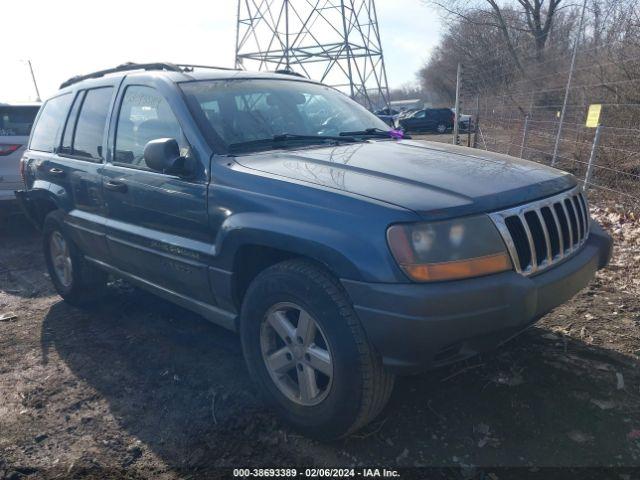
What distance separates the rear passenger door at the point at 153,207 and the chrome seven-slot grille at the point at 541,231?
1557 millimetres

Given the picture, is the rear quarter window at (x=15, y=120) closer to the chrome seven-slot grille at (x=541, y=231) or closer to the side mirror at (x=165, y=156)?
the side mirror at (x=165, y=156)

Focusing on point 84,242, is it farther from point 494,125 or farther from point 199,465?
point 494,125

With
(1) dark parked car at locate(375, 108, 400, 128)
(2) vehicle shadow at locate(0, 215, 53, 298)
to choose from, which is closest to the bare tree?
(1) dark parked car at locate(375, 108, 400, 128)

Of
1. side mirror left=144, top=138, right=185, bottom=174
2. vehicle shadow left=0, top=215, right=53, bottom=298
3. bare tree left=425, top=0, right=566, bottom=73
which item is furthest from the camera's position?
bare tree left=425, top=0, right=566, bottom=73

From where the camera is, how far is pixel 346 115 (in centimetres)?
378

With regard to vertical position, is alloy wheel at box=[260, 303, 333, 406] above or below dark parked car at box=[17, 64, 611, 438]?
below

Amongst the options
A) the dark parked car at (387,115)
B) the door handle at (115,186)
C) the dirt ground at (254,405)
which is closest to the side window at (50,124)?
the door handle at (115,186)

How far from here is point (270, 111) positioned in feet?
11.0

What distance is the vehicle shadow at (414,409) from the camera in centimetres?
244

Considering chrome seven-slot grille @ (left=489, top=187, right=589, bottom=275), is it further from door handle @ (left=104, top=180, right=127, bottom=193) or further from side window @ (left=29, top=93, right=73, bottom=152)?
side window @ (left=29, top=93, right=73, bottom=152)

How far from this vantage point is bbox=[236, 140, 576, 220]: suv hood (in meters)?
2.23

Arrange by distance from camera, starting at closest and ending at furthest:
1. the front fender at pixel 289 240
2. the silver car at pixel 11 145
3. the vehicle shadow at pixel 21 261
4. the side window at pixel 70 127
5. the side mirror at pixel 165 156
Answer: the front fender at pixel 289 240 < the side mirror at pixel 165 156 < the side window at pixel 70 127 < the vehicle shadow at pixel 21 261 < the silver car at pixel 11 145

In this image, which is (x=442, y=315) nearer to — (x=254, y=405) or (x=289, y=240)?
(x=289, y=240)

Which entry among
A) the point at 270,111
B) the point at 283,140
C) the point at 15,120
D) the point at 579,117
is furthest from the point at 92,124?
the point at 579,117
